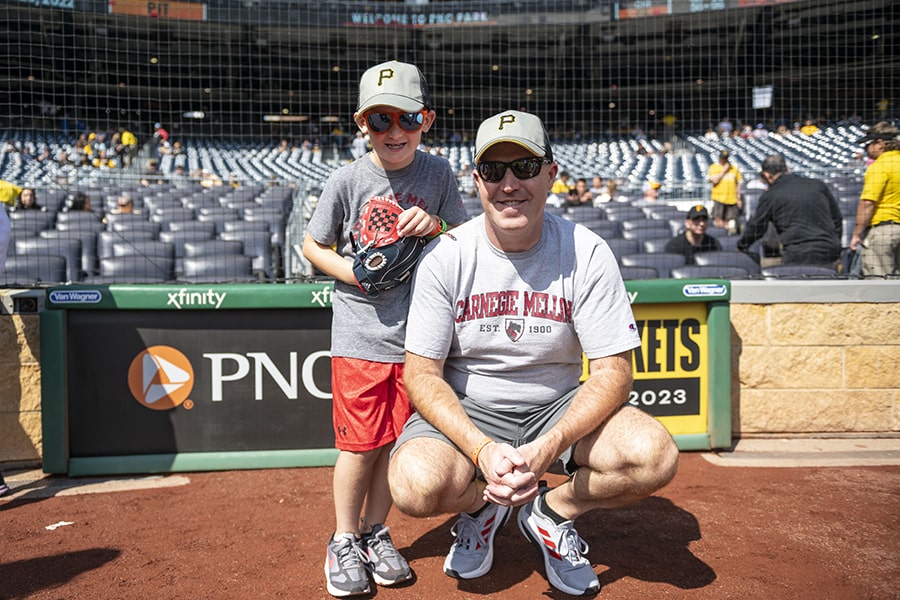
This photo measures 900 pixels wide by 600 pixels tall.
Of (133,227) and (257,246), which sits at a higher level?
(133,227)

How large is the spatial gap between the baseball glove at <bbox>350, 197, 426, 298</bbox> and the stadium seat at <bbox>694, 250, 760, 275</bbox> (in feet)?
10.2

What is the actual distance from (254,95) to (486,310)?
60.4ft

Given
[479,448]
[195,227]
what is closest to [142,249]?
[195,227]

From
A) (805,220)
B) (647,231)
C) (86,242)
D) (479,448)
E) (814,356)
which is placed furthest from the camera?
(647,231)

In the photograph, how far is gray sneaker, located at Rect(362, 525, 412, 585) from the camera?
250 centimetres

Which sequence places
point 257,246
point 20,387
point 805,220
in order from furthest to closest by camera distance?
point 257,246
point 805,220
point 20,387

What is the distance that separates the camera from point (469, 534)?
261 cm

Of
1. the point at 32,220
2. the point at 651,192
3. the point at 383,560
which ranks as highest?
the point at 651,192

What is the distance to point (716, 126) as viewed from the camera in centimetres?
1817

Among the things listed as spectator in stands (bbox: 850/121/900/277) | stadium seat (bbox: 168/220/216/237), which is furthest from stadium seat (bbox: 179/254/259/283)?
spectator in stands (bbox: 850/121/900/277)

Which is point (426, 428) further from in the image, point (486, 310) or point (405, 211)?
point (405, 211)

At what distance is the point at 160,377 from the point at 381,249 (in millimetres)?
1906

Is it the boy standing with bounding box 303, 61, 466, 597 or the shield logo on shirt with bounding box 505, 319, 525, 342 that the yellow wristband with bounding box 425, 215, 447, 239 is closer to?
the boy standing with bounding box 303, 61, 466, 597

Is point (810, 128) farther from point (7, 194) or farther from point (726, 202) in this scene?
point (7, 194)
